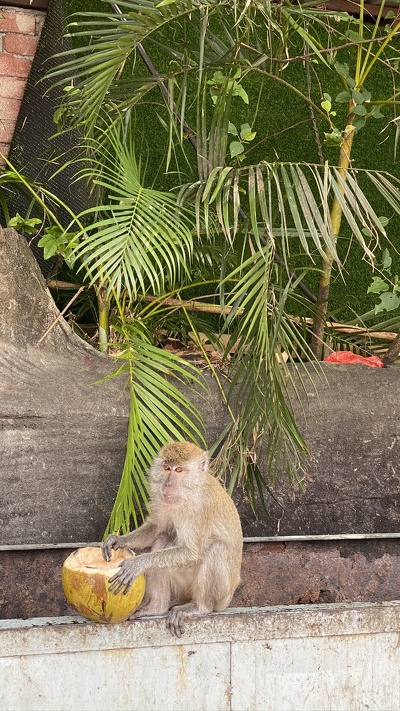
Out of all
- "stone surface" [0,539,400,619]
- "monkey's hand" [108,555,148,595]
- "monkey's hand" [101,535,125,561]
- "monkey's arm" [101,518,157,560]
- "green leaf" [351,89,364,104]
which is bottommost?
"stone surface" [0,539,400,619]

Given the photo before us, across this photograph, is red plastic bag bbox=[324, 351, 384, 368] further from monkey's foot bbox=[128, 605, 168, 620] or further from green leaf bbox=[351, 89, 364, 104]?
monkey's foot bbox=[128, 605, 168, 620]

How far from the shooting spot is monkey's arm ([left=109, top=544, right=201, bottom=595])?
10.9 feet

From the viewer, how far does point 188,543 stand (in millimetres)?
3594

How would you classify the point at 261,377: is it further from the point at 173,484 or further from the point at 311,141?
the point at 311,141

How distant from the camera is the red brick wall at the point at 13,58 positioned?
543 centimetres

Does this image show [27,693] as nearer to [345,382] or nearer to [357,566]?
[357,566]

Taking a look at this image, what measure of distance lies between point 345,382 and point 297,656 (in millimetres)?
1847

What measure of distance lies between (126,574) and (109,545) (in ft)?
0.86

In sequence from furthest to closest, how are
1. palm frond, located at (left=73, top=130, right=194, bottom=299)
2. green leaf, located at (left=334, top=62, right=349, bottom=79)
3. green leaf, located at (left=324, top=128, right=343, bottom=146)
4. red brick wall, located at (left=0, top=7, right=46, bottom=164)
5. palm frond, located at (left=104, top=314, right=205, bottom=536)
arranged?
red brick wall, located at (left=0, top=7, right=46, bottom=164)
green leaf, located at (left=334, top=62, right=349, bottom=79)
green leaf, located at (left=324, top=128, right=343, bottom=146)
palm frond, located at (left=104, top=314, right=205, bottom=536)
palm frond, located at (left=73, top=130, right=194, bottom=299)

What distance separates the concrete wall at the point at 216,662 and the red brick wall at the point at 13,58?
3.02m

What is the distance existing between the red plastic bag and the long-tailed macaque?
1.65 metres

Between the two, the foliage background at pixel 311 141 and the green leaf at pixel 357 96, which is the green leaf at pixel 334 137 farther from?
→ the foliage background at pixel 311 141

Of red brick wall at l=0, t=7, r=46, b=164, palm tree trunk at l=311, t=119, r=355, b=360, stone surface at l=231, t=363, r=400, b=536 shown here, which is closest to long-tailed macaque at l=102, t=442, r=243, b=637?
stone surface at l=231, t=363, r=400, b=536

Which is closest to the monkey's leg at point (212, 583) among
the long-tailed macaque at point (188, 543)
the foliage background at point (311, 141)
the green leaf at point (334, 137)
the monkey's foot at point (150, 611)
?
the long-tailed macaque at point (188, 543)
